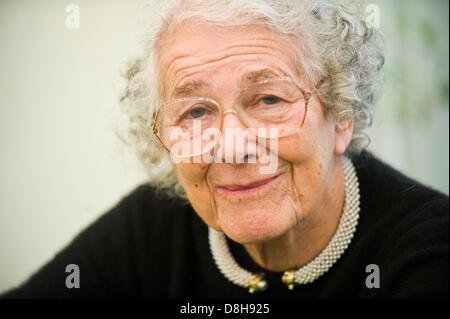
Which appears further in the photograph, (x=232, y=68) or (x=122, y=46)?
(x=122, y=46)

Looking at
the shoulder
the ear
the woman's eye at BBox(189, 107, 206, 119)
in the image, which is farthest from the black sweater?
the woman's eye at BBox(189, 107, 206, 119)

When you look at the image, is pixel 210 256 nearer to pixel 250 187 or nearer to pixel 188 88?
pixel 250 187

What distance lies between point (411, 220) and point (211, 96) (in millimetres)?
819

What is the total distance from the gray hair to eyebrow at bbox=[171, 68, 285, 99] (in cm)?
14

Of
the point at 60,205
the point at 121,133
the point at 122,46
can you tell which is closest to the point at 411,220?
the point at 121,133

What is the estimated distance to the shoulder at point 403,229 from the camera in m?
1.25

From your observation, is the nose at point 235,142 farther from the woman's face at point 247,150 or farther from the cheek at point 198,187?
the cheek at point 198,187

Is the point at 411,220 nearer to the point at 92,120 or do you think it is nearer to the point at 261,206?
the point at 261,206

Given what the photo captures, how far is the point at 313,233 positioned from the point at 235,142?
58 centimetres

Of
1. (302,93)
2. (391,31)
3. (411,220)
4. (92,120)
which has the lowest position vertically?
(411,220)

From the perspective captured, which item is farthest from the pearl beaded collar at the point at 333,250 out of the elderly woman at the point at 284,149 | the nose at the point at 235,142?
the nose at the point at 235,142

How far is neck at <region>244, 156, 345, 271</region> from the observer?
5.40 ft

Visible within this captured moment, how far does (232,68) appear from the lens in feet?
4.35
